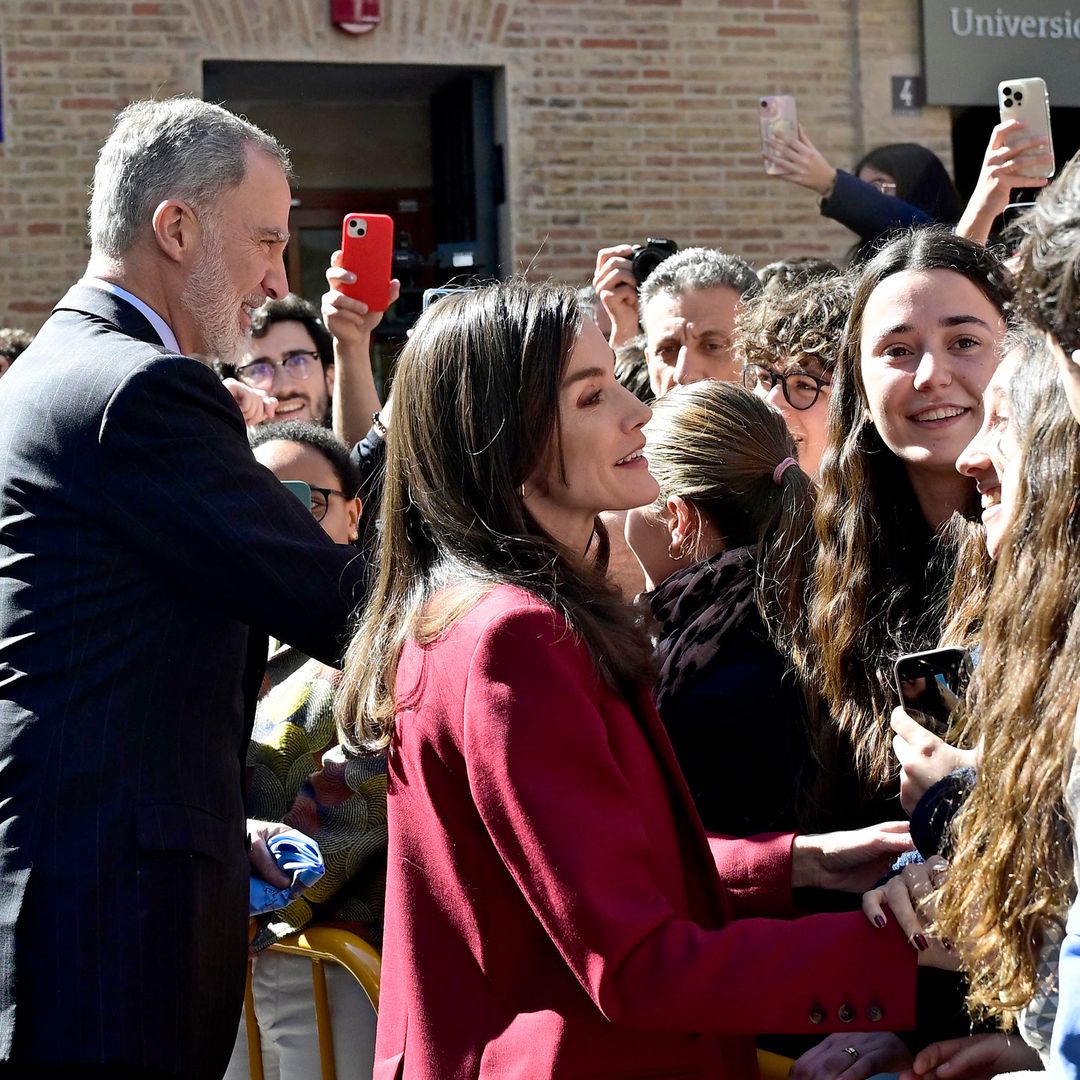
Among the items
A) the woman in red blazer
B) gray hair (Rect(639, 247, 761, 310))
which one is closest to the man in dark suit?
the woman in red blazer

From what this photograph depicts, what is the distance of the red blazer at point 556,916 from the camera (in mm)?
1727

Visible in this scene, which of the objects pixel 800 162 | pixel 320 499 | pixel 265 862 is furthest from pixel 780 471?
pixel 800 162

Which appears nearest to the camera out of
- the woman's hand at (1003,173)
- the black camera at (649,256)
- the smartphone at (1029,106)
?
the woman's hand at (1003,173)

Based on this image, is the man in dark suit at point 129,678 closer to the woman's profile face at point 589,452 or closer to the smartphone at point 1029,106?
the woman's profile face at point 589,452

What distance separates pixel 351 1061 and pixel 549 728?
1.42 metres

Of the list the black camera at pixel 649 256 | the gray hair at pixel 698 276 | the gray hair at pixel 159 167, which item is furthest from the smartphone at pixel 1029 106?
the gray hair at pixel 159 167

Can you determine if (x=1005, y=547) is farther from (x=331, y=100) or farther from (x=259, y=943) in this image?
(x=331, y=100)

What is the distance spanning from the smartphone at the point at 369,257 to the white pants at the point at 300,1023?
186 cm

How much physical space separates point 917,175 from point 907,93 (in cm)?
250

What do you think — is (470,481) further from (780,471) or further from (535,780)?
(780,471)

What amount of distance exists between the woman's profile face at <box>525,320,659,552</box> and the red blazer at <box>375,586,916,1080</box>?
26cm

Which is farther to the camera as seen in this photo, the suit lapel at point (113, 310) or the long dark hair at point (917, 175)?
the long dark hair at point (917, 175)

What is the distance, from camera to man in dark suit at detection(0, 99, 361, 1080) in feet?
7.22

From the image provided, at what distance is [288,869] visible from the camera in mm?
2574
